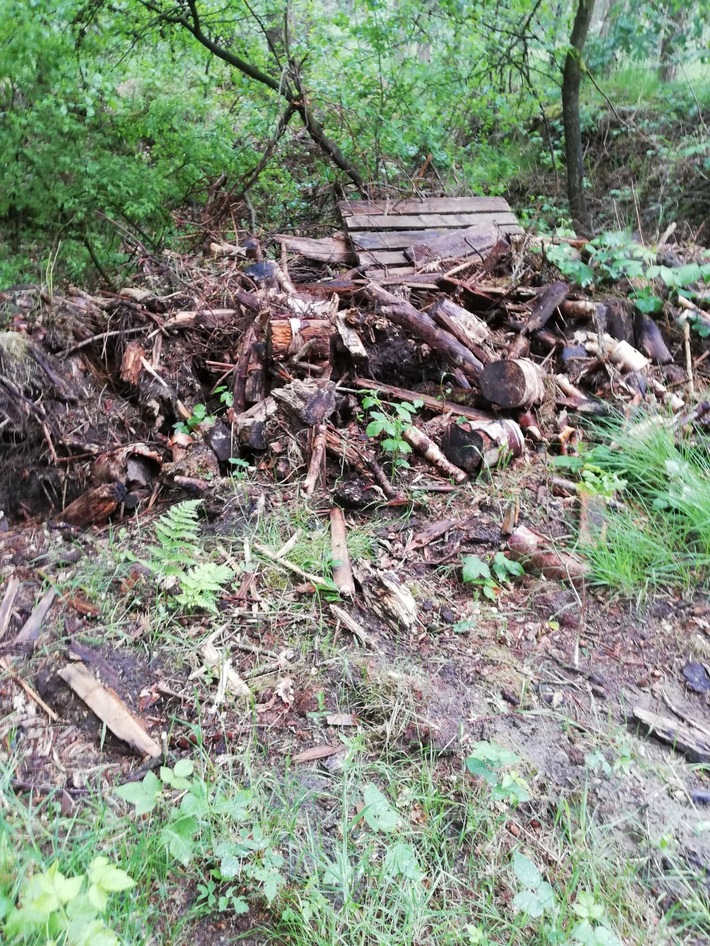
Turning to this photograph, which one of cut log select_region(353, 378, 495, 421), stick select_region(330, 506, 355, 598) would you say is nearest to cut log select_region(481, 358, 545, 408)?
cut log select_region(353, 378, 495, 421)

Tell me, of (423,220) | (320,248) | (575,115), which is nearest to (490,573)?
(320,248)

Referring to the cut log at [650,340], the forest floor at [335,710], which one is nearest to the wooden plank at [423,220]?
the cut log at [650,340]

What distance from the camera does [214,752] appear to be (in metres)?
2.11

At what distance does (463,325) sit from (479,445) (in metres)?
0.98

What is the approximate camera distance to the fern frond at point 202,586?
8.42 feet

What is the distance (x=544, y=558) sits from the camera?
2.83 metres

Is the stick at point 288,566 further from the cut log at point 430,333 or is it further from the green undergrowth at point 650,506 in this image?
the cut log at point 430,333

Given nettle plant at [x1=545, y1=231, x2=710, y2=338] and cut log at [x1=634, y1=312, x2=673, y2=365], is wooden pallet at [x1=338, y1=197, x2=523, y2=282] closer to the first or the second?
nettle plant at [x1=545, y1=231, x2=710, y2=338]

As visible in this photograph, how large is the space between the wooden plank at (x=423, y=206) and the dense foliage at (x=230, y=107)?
629mm

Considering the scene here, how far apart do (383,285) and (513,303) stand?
3.22 feet

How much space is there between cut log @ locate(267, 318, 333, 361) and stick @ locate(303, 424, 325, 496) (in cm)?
55

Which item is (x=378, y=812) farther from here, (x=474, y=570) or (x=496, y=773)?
(x=474, y=570)

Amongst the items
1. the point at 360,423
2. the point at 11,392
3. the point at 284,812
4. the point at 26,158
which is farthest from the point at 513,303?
the point at 26,158

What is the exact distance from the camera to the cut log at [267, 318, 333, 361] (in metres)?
3.56
